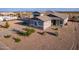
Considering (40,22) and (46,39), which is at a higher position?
(40,22)

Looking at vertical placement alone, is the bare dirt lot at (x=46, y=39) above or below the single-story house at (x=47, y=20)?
below

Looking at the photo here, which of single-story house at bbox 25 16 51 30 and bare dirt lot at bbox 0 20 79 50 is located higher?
single-story house at bbox 25 16 51 30

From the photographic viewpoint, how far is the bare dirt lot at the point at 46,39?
426cm

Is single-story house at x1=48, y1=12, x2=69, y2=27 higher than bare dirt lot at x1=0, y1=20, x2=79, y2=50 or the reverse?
higher

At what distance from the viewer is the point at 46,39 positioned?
4.28 m

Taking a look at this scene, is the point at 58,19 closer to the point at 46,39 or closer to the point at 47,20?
the point at 47,20

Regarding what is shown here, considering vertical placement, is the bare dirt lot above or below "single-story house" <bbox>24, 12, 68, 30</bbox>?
below

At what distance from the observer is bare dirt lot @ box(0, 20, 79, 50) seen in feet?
14.0

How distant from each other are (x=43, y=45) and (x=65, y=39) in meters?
0.28

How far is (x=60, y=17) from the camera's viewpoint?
4.29 metres

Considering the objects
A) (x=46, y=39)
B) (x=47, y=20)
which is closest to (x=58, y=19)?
(x=47, y=20)
